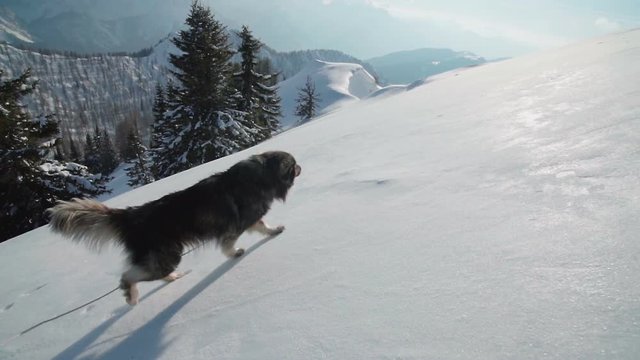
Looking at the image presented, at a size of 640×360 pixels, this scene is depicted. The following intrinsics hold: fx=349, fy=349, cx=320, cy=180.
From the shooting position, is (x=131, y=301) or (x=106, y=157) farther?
(x=106, y=157)

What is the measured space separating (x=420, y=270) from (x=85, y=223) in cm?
353

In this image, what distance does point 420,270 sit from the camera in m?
2.96

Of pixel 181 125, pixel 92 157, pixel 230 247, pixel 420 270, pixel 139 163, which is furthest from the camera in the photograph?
pixel 92 157

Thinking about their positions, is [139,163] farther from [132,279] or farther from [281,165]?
[132,279]

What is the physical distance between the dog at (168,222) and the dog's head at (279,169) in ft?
0.94

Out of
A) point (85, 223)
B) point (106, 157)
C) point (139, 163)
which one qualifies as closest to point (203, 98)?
point (85, 223)

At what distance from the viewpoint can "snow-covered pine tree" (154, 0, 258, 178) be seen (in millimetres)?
22891

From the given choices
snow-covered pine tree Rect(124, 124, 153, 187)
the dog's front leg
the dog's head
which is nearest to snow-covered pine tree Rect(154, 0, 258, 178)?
the dog's head

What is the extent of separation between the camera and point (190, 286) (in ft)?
13.4

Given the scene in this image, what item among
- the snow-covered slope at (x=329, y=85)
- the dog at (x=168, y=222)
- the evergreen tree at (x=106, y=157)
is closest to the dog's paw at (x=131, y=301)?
the dog at (x=168, y=222)

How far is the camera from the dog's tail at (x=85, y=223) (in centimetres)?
377

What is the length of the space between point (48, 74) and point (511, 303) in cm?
24599

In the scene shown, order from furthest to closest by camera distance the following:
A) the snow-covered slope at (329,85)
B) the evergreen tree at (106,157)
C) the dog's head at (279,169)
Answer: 1. the evergreen tree at (106,157)
2. the snow-covered slope at (329,85)
3. the dog's head at (279,169)

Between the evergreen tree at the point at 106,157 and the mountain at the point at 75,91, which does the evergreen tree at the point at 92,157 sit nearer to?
the evergreen tree at the point at 106,157
